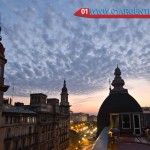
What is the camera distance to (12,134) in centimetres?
4812

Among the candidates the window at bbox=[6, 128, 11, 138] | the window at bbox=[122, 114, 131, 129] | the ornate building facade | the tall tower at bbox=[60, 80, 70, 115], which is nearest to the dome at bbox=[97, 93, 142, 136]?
the window at bbox=[122, 114, 131, 129]

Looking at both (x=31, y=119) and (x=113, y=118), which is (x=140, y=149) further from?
(x=31, y=119)

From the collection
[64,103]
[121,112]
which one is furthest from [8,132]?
[64,103]

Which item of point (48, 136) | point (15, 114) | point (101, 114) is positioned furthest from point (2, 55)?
point (48, 136)

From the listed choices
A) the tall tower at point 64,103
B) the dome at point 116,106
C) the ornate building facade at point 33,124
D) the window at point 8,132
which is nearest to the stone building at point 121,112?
the dome at point 116,106

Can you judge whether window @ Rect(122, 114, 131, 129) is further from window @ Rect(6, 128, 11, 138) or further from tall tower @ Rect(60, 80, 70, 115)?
tall tower @ Rect(60, 80, 70, 115)

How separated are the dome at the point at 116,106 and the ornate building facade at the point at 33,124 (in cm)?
1904

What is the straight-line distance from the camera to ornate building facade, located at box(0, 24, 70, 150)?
45.3 meters

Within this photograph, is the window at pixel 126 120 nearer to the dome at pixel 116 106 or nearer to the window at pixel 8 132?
the dome at pixel 116 106

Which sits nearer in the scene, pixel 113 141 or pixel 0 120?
pixel 113 141

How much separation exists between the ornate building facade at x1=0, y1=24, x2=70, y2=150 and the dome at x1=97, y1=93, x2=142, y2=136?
19.0 metres

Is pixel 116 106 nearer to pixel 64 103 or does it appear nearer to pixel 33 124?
pixel 33 124

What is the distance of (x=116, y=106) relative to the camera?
3234 centimetres

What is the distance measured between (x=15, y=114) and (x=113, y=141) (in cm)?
4102
